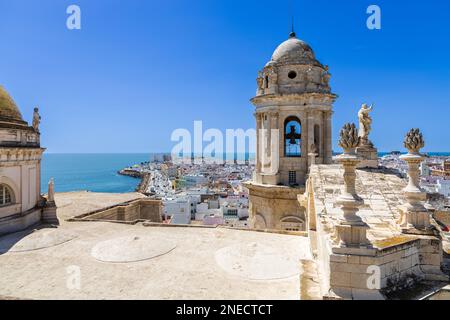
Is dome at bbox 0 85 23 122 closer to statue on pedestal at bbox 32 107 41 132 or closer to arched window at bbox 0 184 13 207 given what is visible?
statue on pedestal at bbox 32 107 41 132

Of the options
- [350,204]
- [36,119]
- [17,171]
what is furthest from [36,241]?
[350,204]

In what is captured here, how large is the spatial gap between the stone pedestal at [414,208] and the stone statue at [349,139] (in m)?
1.99

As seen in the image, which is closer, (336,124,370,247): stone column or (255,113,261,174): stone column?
(336,124,370,247): stone column

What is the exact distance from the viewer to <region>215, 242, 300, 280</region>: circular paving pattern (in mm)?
9133

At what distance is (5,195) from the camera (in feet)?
51.8

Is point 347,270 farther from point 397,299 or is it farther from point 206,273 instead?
point 206,273

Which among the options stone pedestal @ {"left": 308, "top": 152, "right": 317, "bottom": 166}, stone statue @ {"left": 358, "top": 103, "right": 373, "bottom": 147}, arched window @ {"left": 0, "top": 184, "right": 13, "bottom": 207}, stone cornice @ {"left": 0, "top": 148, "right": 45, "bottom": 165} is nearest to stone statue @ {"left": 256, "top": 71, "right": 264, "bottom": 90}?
stone pedestal @ {"left": 308, "top": 152, "right": 317, "bottom": 166}

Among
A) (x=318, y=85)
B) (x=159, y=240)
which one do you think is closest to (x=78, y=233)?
(x=159, y=240)

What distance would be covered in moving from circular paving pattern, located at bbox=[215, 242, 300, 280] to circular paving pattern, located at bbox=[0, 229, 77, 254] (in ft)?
24.3

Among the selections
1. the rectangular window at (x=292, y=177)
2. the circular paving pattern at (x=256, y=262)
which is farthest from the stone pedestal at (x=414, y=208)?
the rectangular window at (x=292, y=177)

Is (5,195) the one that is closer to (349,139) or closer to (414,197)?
(349,139)

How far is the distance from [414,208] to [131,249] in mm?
9443

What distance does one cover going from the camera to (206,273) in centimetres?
940

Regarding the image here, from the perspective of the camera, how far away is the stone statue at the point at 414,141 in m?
7.09
